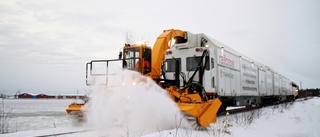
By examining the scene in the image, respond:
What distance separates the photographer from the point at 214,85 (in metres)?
10.9

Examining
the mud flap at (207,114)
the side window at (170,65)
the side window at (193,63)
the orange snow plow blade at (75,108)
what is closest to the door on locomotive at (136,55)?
the side window at (170,65)

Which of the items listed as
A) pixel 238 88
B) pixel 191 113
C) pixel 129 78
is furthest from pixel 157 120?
pixel 238 88

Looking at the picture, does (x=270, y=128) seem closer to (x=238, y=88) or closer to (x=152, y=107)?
(x=152, y=107)

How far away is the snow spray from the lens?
23.4ft

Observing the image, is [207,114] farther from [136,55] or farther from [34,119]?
[34,119]

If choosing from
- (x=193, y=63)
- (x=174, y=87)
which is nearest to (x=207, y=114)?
(x=174, y=87)

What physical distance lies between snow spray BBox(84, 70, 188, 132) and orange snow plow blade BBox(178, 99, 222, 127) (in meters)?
0.32

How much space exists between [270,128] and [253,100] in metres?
9.32

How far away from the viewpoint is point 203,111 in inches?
293

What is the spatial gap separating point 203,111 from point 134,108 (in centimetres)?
204

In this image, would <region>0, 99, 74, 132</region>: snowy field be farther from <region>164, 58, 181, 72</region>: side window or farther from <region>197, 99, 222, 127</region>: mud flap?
<region>197, 99, 222, 127</region>: mud flap

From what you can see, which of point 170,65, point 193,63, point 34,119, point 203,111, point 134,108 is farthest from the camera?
point 34,119

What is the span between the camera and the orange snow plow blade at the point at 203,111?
23.3 ft

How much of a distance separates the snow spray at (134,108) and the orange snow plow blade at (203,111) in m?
0.32
